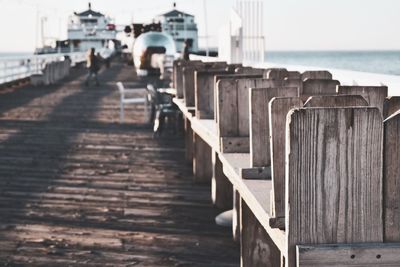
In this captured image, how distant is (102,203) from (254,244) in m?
2.74

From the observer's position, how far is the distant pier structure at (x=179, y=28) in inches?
3557

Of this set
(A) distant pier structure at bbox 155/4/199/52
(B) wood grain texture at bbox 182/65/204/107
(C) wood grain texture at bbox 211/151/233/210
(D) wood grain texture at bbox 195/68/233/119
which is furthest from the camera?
(A) distant pier structure at bbox 155/4/199/52

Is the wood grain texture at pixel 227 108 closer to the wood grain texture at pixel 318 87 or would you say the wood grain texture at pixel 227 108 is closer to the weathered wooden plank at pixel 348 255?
the wood grain texture at pixel 318 87

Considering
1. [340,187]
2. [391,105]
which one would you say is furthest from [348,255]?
[391,105]

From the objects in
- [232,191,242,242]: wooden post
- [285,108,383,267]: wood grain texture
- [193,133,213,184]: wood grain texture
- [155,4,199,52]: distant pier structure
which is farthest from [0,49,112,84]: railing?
[155,4,199,52]: distant pier structure

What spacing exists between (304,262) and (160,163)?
7101 millimetres

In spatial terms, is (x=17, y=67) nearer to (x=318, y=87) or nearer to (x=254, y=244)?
(x=254, y=244)

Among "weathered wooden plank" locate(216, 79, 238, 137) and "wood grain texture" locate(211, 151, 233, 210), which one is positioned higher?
"weathered wooden plank" locate(216, 79, 238, 137)

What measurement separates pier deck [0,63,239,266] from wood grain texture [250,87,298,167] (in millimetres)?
1478

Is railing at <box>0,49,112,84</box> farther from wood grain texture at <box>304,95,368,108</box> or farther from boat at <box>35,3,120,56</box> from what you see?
boat at <box>35,3,120,56</box>

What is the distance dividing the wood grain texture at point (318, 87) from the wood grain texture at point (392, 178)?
4.71 ft

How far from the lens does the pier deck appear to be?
17.9ft

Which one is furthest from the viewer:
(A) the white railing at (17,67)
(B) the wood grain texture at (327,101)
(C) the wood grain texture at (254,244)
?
(A) the white railing at (17,67)

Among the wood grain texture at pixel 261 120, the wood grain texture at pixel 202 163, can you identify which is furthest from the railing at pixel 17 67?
the wood grain texture at pixel 261 120
